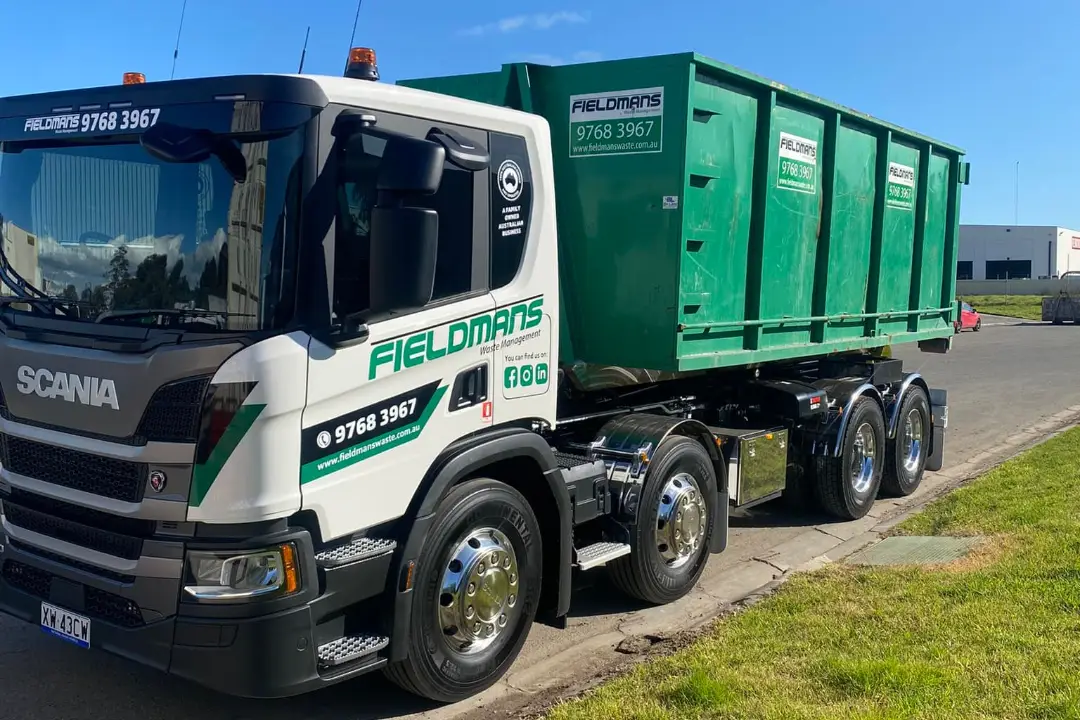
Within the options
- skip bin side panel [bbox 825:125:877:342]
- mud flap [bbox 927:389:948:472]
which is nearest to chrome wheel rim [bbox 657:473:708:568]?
skip bin side panel [bbox 825:125:877:342]

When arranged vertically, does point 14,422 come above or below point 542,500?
above

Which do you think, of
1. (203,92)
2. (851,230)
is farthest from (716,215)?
(203,92)

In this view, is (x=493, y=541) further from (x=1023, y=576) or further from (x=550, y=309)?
(x=1023, y=576)

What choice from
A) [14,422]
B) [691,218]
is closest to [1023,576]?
[691,218]

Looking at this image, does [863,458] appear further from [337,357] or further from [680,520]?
[337,357]

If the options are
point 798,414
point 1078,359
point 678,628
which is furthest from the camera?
point 1078,359

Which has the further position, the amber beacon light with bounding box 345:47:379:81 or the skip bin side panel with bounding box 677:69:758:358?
the skip bin side panel with bounding box 677:69:758:358

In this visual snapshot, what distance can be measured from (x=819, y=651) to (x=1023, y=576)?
1.84m

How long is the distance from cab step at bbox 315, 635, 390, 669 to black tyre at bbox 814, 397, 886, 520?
4939 mm

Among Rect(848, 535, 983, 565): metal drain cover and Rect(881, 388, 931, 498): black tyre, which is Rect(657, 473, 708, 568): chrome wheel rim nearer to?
Rect(848, 535, 983, 565): metal drain cover

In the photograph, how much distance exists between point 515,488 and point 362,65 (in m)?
2.13

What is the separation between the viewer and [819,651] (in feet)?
15.7

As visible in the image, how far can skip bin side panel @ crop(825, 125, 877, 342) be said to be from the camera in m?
7.68

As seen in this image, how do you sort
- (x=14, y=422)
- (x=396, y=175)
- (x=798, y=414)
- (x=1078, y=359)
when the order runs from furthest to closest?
(x=1078, y=359)
(x=798, y=414)
(x=14, y=422)
(x=396, y=175)
